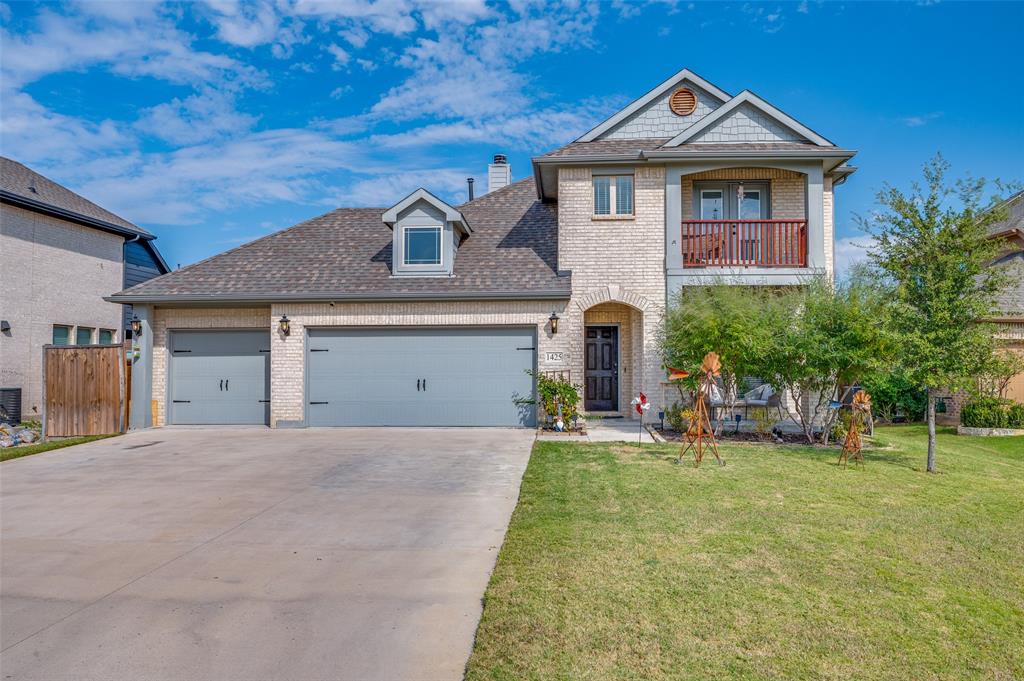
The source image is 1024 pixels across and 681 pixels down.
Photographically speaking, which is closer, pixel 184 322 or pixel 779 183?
pixel 184 322

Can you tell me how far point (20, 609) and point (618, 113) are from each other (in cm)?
1401

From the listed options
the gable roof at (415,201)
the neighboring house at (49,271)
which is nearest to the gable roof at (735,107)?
the gable roof at (415,201)

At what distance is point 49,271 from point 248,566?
55.2 ft

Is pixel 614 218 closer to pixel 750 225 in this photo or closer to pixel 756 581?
Result: pixel 750 225

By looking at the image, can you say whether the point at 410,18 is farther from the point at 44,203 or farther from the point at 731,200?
the point at 44,203

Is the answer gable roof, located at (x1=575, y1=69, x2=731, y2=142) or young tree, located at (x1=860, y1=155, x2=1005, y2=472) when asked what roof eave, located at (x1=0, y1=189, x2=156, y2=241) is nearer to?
gable roof, located at (x1=575, y1=69, x2=731, y2=142)

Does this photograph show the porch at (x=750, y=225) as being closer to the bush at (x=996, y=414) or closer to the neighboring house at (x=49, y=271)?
the bush at (x=996, y=414)

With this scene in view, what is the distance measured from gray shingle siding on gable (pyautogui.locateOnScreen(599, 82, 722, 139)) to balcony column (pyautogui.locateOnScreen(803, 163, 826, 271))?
2.93 meters

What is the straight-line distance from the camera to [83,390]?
13.0 m

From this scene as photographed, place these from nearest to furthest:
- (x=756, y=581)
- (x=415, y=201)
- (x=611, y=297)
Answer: (x=756, y=581)
(x=611, y=297)
(x=415, y=201)

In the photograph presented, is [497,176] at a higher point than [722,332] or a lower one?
higher

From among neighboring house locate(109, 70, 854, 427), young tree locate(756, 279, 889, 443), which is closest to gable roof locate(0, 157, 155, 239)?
neighboring house locate(109, 70, 854, 427)

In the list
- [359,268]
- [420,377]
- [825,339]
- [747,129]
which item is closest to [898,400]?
[825,339]

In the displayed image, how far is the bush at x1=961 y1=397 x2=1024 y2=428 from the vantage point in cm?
1432
